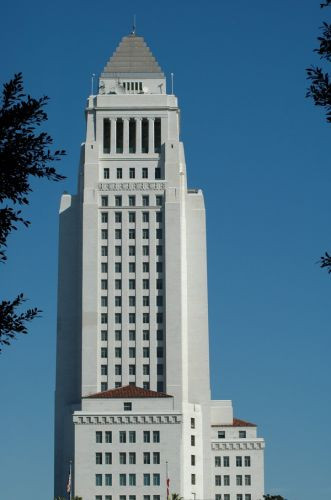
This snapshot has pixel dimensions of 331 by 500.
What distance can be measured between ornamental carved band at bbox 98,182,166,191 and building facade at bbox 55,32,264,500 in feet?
0.41

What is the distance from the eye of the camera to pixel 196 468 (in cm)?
14162

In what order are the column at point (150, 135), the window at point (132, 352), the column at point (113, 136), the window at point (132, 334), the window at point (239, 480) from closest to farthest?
the window at point (132, 352), the window at point (132, 334), the window at point (239, 480), the column at point (113, 136), the column at point (150, 135)

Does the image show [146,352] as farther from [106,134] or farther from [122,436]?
[106,134]

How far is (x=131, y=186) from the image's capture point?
148 m

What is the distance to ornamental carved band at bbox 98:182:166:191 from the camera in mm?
148125

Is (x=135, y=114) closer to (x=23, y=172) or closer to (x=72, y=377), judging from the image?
(x=72, y=377)

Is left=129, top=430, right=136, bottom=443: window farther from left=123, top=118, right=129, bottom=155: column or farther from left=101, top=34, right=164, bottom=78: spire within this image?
left=101, top=34, right=164, bottom=78: spire

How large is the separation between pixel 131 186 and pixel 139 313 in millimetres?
16047

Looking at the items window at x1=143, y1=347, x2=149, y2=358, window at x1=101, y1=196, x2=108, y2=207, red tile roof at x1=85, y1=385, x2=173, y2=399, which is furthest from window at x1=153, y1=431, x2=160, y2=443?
window at x1=101, y1=196, x2=108, y2=207

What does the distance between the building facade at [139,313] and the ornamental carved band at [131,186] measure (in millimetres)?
124

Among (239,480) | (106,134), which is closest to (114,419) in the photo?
(239,480)

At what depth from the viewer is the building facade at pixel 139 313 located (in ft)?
447

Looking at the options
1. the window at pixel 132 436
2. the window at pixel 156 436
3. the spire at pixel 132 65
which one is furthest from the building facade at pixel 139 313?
the spire at pixel 132 65

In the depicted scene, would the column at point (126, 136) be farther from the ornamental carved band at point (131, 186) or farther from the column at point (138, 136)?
the ornamental carved band at point (131, 186)
